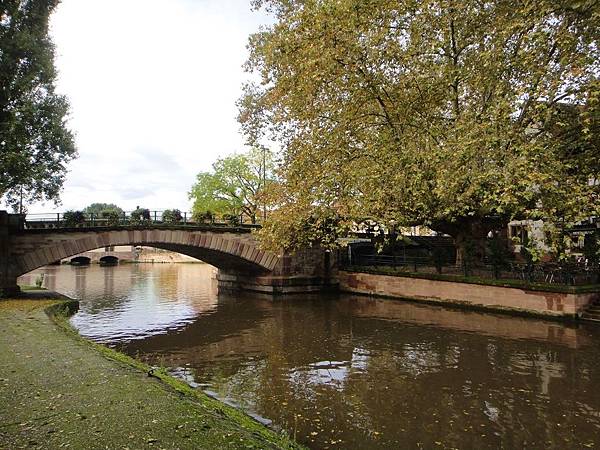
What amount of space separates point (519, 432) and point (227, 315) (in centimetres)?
1546

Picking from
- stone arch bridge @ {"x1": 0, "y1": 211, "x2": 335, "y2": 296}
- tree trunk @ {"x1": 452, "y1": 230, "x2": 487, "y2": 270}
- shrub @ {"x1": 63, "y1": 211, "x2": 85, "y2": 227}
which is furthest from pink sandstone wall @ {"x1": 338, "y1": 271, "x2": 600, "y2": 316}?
shrub @ {"x1": 63, "y1": 211, "x2": 85, "y2": 227}

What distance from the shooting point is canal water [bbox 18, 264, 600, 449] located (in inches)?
308

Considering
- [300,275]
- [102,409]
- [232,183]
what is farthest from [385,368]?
[232,183]

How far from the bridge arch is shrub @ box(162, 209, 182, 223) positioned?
32.2 inches

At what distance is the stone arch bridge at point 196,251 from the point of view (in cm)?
2261

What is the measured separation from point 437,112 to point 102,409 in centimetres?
1879

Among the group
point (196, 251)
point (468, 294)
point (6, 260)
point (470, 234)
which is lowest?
point (468, 294)

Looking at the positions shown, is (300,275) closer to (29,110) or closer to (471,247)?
(471,247)

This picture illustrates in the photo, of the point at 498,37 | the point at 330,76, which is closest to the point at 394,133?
the point at 330,76

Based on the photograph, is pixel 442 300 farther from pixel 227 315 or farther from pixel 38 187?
pixel 38 187

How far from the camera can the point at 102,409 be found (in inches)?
250

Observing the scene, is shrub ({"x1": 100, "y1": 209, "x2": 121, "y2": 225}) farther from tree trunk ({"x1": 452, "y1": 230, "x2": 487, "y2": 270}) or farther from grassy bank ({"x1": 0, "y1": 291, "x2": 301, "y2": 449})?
tree trunk ({"x1": 452, "y1": 230, "x2": 487, "y2": 270})

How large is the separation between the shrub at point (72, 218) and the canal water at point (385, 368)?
482 centimetres

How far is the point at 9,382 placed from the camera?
297 inches
